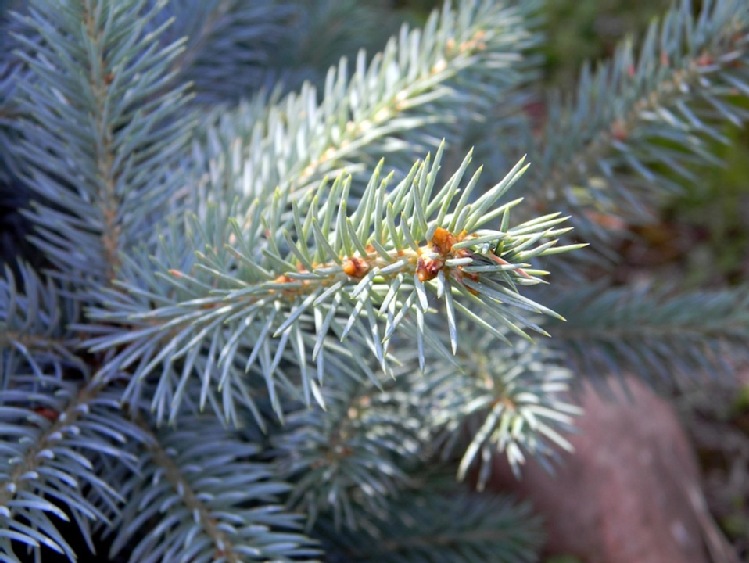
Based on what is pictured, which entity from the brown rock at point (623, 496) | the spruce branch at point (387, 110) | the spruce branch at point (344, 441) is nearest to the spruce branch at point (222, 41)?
the spruce branch at point (387, 110)

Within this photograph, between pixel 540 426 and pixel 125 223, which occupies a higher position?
pixel 125 223

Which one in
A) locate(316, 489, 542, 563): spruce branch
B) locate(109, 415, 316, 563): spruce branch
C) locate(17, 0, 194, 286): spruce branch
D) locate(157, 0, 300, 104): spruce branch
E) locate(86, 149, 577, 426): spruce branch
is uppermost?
locate(157, 0, 300, 104): spruce branch

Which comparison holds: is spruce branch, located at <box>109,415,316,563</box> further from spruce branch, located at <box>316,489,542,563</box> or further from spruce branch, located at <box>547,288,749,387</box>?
spruce branch, located at <box>547,288,749,387</box>

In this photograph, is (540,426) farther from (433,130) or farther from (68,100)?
(68,100)

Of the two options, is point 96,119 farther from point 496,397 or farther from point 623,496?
point 623,496

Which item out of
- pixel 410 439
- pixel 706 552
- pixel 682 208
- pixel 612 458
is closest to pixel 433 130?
pixel 410 439

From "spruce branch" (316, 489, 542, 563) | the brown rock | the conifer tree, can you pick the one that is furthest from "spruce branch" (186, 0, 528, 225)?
the brown rock
